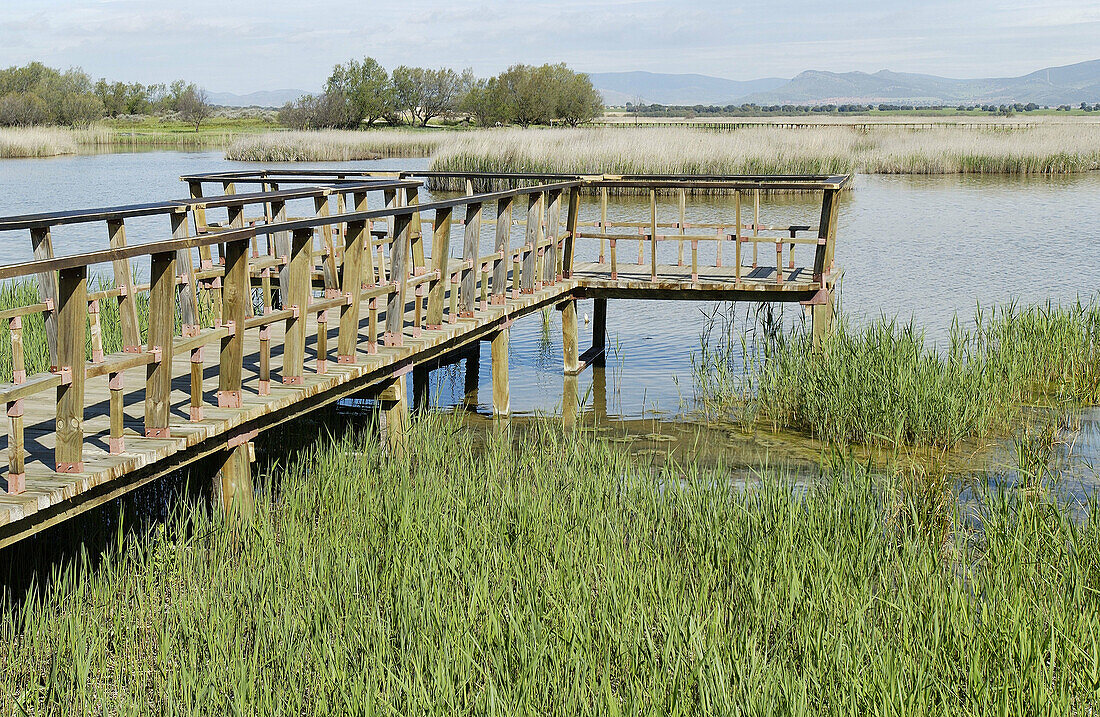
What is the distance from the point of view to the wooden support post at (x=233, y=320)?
240 inches

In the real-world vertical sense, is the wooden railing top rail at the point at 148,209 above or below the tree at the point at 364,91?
below

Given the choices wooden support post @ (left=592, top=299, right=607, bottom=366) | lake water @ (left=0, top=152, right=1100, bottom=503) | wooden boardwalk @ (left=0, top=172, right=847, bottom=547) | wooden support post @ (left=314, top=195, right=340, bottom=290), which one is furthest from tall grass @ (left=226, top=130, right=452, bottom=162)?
wooden support post @ (left=314, top=195, right=340, bottom=290)

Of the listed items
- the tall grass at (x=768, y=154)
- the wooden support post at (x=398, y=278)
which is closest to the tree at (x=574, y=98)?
the tall grass at (x=768, y=154)

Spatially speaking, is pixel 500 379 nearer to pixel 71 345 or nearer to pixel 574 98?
pixel 71 345

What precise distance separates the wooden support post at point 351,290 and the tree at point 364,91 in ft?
237

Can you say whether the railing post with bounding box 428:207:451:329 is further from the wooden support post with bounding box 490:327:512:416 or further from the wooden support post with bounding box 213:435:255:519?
the wooden support post with bounding box 213:435:255:519

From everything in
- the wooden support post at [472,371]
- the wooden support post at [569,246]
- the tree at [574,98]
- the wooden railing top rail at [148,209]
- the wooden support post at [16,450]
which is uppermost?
the tree at [574,98]

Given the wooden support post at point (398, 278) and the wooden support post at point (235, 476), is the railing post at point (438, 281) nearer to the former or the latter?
the wooden support post at point (398, 278)

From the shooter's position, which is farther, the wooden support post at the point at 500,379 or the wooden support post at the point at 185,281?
the wooden support post at the point at 500,379

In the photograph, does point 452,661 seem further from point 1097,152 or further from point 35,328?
point 1097,152

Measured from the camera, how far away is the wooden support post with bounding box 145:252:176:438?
552 centimetres

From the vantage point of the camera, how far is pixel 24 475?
192 inches

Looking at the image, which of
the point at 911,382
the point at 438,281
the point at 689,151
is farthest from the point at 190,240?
the point at 689,151

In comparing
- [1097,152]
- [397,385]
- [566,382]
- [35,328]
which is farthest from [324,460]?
[1097,152]
